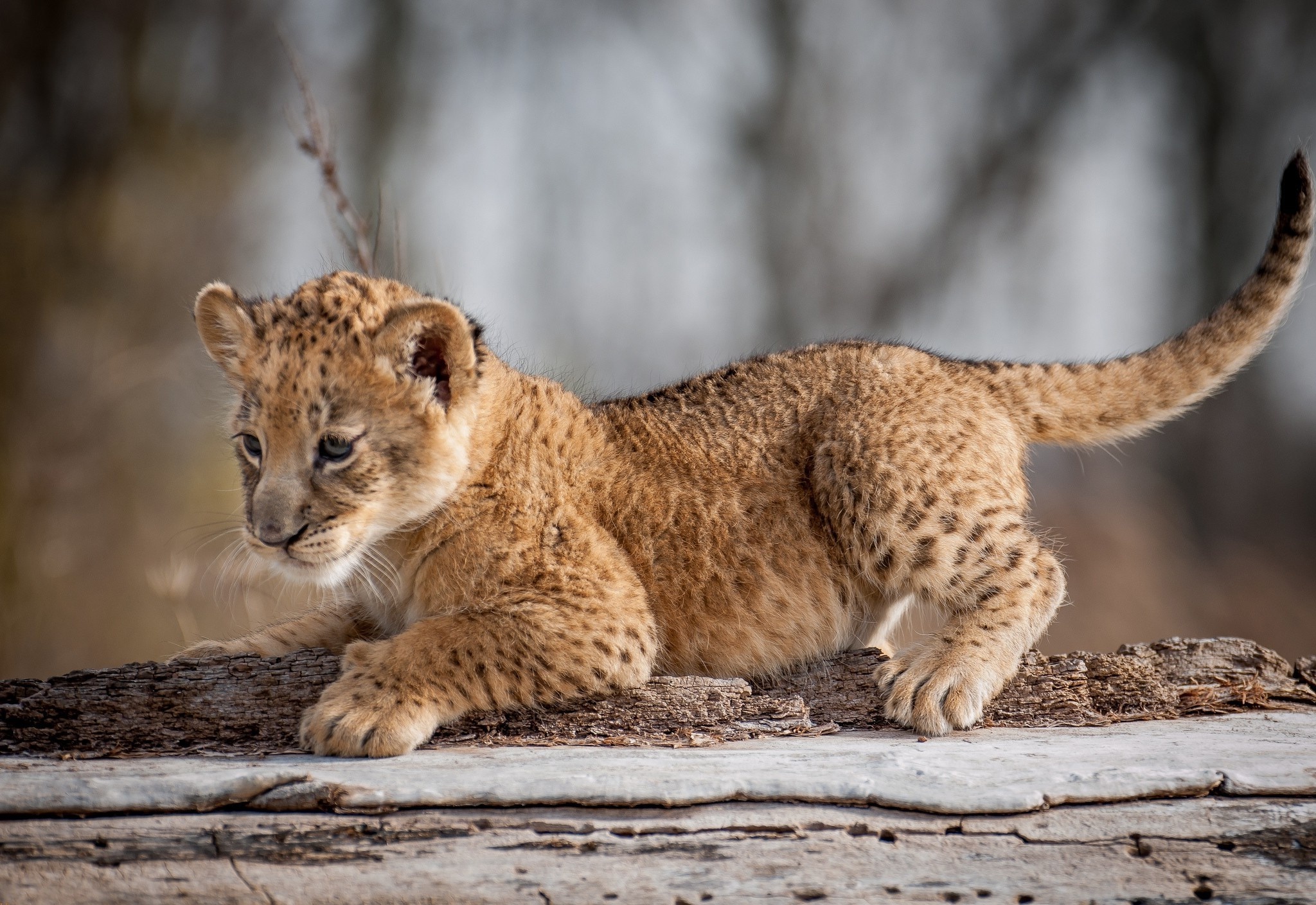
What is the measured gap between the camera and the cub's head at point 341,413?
159 inches

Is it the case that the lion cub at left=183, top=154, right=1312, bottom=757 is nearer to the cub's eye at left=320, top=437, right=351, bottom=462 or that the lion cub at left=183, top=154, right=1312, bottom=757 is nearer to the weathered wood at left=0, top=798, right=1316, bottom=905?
the cub's eye at left=320, top=437, right=351, bottom=462

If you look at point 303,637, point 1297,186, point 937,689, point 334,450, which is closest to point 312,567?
point 334,450

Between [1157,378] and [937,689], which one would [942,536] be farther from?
[1157,378]

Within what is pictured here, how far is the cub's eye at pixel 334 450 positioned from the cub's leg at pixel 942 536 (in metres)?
2.07

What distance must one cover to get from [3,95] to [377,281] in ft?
35.0

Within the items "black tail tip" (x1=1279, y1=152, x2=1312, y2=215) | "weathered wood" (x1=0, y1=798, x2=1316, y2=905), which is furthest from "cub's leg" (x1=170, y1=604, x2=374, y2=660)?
"black tail tip" (x1=1279, y1=152, x2=1312, y2=215)

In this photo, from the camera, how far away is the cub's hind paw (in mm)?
4176

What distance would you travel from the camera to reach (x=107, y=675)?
414cm

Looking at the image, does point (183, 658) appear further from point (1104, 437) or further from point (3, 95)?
point (3, 95)

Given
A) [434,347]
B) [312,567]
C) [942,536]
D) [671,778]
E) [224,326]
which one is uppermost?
[224,326]

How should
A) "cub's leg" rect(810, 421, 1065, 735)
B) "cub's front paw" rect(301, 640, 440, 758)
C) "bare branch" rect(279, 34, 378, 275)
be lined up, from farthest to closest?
"bare branch" rect(279, 34, 378, 275) → "cub's leg" rect(810, 421, 1065, 735) → "cub's front paw" rect(301, 640, 440, 758)

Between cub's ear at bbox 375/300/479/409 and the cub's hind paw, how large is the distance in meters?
2.11

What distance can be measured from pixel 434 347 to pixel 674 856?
223cm

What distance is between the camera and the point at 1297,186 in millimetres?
5051
